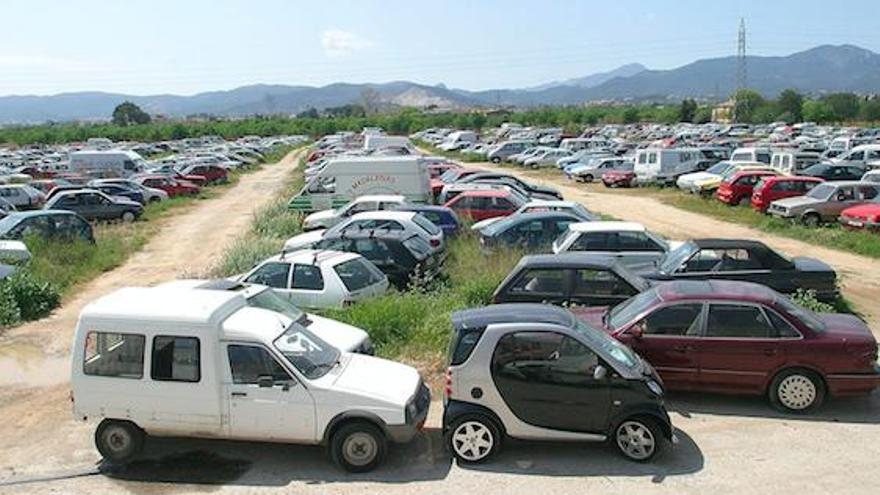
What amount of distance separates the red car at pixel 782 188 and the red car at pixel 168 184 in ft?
84.8

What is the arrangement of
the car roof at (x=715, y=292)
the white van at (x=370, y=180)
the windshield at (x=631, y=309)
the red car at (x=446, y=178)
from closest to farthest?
the car roof at (x=715, y=292), the windshield at (x=631, y=309), the white van at (x=370, y=180), the red car at (x=446, y=178)

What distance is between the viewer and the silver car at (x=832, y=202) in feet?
82.1

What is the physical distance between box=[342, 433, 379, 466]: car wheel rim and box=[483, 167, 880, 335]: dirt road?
969 cm

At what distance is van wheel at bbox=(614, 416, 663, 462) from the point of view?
8.48 m

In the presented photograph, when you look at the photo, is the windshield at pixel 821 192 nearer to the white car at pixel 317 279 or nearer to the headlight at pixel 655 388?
the white car at pixel 317 279

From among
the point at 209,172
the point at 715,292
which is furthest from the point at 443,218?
the point at 209,172

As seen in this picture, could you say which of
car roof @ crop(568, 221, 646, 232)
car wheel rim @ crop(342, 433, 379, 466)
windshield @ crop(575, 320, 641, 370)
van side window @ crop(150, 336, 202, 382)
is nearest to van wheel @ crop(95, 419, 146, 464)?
van side window @ crop(150, 336, 202, 382)

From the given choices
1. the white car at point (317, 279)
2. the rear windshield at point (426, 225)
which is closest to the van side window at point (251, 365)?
the white car at point (317, 279)

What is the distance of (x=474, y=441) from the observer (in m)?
8.60

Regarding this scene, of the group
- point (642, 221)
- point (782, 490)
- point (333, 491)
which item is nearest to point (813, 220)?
point (642, 221)

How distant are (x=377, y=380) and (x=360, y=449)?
2.61 feet

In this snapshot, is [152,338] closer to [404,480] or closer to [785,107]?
[404,480]

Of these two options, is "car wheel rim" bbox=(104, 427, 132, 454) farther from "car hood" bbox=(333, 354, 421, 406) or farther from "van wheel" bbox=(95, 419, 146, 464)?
"car hood" bbox=(333, 354, 421, 406)

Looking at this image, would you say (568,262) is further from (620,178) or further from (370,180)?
(620,178)
